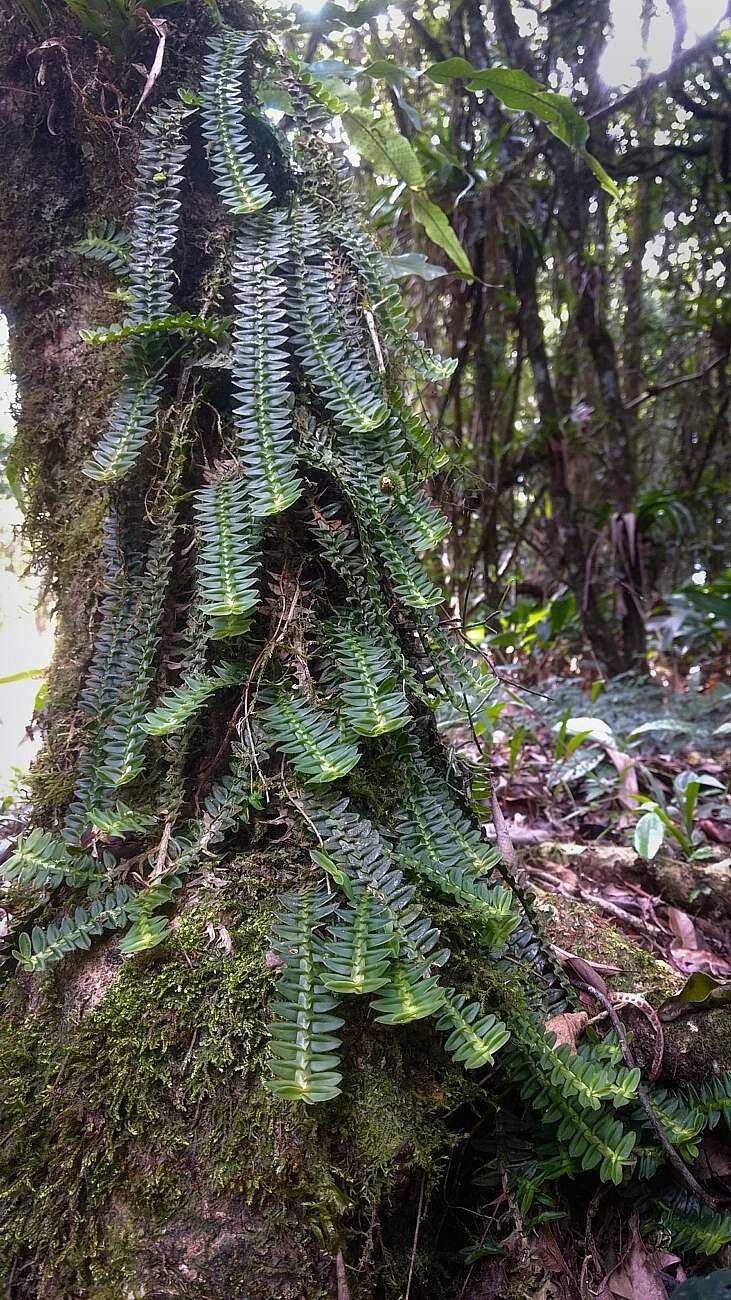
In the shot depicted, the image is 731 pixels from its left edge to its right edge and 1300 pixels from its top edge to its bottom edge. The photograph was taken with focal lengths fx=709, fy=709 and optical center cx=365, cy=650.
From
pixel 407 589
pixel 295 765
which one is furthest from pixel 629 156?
pixel 295 765

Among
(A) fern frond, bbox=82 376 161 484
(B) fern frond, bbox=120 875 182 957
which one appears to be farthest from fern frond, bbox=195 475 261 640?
(B) fern frond, bbox=120 875 182 957

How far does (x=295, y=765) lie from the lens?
0.90 meters

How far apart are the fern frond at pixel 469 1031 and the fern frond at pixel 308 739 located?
28 centimetres

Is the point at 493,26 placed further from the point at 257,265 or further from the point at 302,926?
the point at 302,926

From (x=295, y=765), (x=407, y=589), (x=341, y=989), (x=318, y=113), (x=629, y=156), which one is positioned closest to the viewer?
(x=341, y=989)

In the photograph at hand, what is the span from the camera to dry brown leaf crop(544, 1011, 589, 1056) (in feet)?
3.01

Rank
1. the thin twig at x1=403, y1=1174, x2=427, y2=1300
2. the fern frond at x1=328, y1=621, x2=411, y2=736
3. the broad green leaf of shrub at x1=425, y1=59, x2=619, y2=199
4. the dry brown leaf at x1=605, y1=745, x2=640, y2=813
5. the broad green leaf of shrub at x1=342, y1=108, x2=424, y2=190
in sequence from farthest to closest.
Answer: the dry brown leaf at x1=605, y1=745, x2=640, y2=813 < the broad green leaf of shrub at x1=342, y1=108, x2=424, y2=190 < the broad green leaf of shrub at x1=425, y1=59, x2=619, y2=199 < the fern frond at x1=328, y1=621, x2=411, y2=736 < the thin twig at x1=403, y1=1174, x2=427, y2=1300

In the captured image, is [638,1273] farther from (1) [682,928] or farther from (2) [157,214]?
(2) [157,214]

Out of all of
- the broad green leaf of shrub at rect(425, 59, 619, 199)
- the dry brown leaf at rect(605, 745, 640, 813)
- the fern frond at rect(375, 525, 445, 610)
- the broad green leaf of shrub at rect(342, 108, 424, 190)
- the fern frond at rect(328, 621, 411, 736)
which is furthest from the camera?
the dry brown leaf at rect(605, 745, 640, 813)

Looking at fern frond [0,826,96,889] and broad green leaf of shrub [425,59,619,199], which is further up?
broad green leaf of shrub [425,59,619,199]

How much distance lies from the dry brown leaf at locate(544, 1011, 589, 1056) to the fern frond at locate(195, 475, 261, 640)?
66cm

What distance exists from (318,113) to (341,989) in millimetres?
1344

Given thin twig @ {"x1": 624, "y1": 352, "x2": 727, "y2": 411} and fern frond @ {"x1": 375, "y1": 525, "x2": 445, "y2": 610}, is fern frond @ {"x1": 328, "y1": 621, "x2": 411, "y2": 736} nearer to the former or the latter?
fern frond @ {"x1": 375, "y1": 525, "x2": 445, "y2": 610}

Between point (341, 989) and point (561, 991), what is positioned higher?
point (341, 989)
